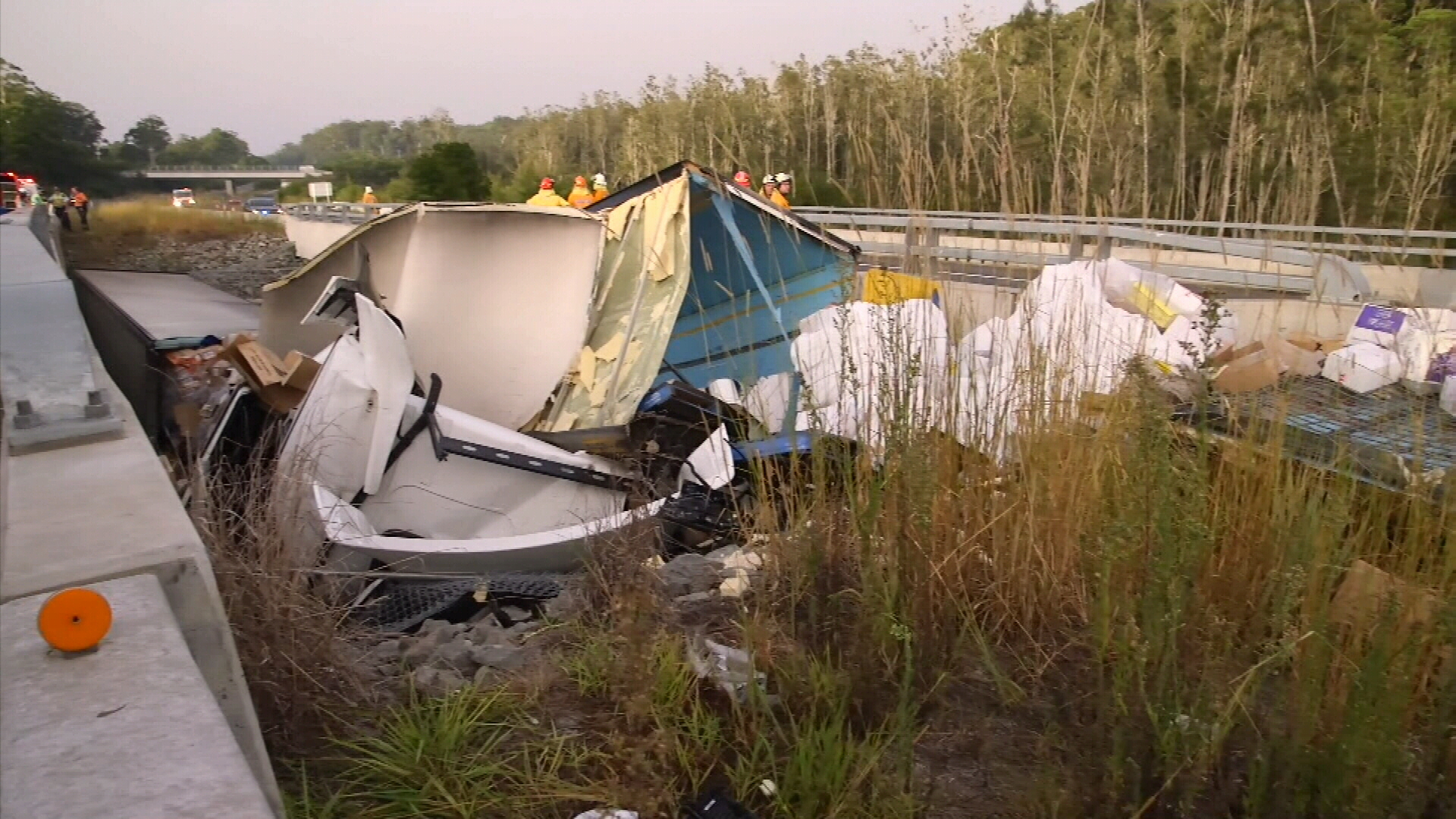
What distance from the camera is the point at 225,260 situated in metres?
30.3

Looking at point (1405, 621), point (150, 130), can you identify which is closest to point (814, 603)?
point (1405, 621)

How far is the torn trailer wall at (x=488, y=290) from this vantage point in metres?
7.13

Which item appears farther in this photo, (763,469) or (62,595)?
(763,469)

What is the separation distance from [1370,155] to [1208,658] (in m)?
3.73

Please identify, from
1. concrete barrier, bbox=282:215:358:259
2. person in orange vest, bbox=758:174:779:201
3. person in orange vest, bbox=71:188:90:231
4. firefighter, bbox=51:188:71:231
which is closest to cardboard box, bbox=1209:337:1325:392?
person in orange vest, bbox=758:174:779:201

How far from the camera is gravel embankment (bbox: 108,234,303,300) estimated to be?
21.3m

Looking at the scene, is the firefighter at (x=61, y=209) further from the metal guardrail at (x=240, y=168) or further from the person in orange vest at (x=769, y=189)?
the metal guardrail at (x=240, y=168)

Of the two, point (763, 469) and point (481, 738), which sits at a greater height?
point (763, 469)

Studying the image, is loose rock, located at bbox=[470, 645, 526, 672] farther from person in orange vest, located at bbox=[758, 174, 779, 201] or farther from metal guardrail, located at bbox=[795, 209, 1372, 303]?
person in orange vest, located at bbox=[758, 174, 779, 201]

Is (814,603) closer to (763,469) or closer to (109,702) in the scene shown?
(763,469)

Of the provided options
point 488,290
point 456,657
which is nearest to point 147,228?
point 488,290

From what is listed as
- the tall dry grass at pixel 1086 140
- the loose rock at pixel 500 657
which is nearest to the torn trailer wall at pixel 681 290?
the tall dry grass at pixel 1086 140

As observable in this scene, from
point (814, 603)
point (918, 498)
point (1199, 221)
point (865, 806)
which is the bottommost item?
point (865, 806)

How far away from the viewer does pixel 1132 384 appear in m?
2.92
